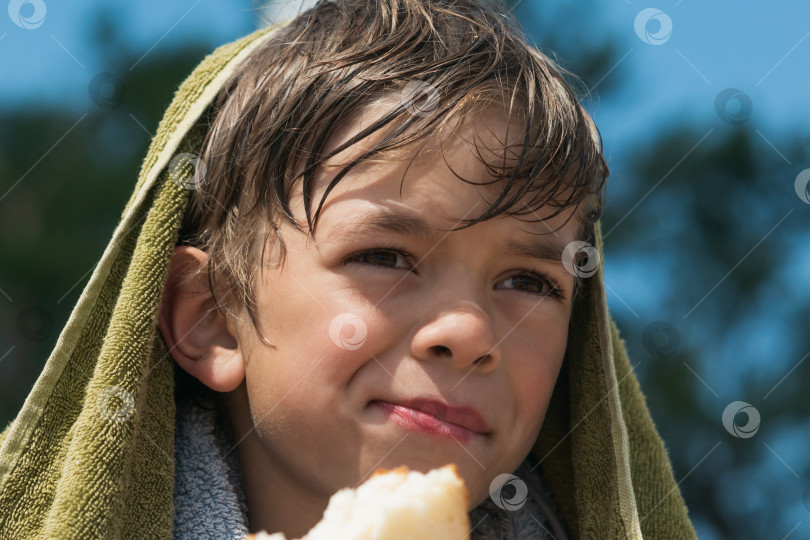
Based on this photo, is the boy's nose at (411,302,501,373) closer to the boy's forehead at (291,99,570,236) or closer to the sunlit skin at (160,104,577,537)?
the sunlit skin at (160,104,577,537)

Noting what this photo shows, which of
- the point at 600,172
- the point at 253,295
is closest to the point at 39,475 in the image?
the point at 253,295

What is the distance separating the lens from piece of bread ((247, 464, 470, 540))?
60 cm

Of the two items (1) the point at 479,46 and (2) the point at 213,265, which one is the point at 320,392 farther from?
(1) the point at 479,46

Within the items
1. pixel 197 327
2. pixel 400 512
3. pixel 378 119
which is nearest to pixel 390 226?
pixel 378 119

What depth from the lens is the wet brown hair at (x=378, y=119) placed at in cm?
126

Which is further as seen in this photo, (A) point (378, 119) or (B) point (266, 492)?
(B) point (266, 492)

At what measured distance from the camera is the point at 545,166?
129 centimetres

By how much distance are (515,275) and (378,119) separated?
30 centimetres

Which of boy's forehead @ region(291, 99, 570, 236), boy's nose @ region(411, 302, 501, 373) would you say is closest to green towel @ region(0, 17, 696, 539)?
boy's forehead @ region(291, 99, 570, 236)

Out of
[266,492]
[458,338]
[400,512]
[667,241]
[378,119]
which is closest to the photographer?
[400,512]

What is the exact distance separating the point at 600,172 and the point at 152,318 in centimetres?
73

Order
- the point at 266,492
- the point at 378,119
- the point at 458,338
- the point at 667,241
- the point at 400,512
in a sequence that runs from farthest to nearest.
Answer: the point at 667,241, the point at 266,492, the point at 378,119, the point at 458,338, the point at 400,512

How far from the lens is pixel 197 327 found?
1.40 meters

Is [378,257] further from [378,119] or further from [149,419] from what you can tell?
[149,419]
